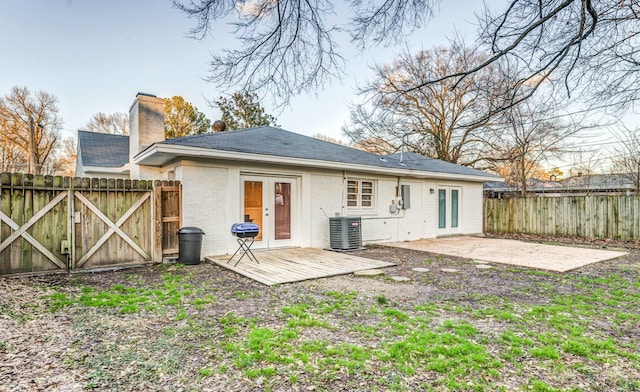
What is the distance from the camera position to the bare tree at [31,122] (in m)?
19.1

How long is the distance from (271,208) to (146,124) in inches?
162

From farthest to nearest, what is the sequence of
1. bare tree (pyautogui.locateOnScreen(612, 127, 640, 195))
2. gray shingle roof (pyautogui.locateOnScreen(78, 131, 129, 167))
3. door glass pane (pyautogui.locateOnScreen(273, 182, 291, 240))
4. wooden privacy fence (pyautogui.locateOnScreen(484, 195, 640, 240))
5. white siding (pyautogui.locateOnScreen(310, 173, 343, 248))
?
gray shingle roof (pyautogui.locateOnScreen(78, 131, 129, 167)), bare tree (pyautogui.locateOnScreen(612, 127, 640, 195)), wooden privacy fence (pyautogui.locateOnScreen(484, 195, 640, 240)), white siding (pyautogui.locateOnScreen(310, 173, 343, 248)), door glass pane (pyautogui.locateOnScreen(273, 182, 291, 240))

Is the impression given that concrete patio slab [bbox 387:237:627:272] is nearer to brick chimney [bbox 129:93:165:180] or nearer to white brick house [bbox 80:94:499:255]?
white brick house [bbox 80:94:499:255]

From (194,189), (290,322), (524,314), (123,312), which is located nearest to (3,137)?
(194,189)

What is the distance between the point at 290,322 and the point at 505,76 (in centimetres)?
397

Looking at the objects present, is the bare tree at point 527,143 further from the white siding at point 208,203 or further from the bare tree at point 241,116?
the bare tree at point 241,116

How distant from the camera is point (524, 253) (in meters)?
8.36

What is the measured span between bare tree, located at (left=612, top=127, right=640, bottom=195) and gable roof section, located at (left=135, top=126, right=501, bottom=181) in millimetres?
5419

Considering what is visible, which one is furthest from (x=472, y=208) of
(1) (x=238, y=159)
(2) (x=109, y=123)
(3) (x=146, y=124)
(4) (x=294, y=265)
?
(2) (x=109, y=123)

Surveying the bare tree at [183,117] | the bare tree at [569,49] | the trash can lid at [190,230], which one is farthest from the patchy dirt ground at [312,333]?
the bare tree at [183,117]

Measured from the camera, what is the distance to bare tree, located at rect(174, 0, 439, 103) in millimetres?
3582

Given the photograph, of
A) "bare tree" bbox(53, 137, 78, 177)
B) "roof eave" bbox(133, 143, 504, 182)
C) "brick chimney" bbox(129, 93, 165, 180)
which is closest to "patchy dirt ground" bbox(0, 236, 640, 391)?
"roof eave" bbox(133, 143, 504, 182)

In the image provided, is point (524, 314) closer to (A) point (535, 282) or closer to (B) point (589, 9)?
(A) point (535, 282)

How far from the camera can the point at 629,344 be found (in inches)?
115
